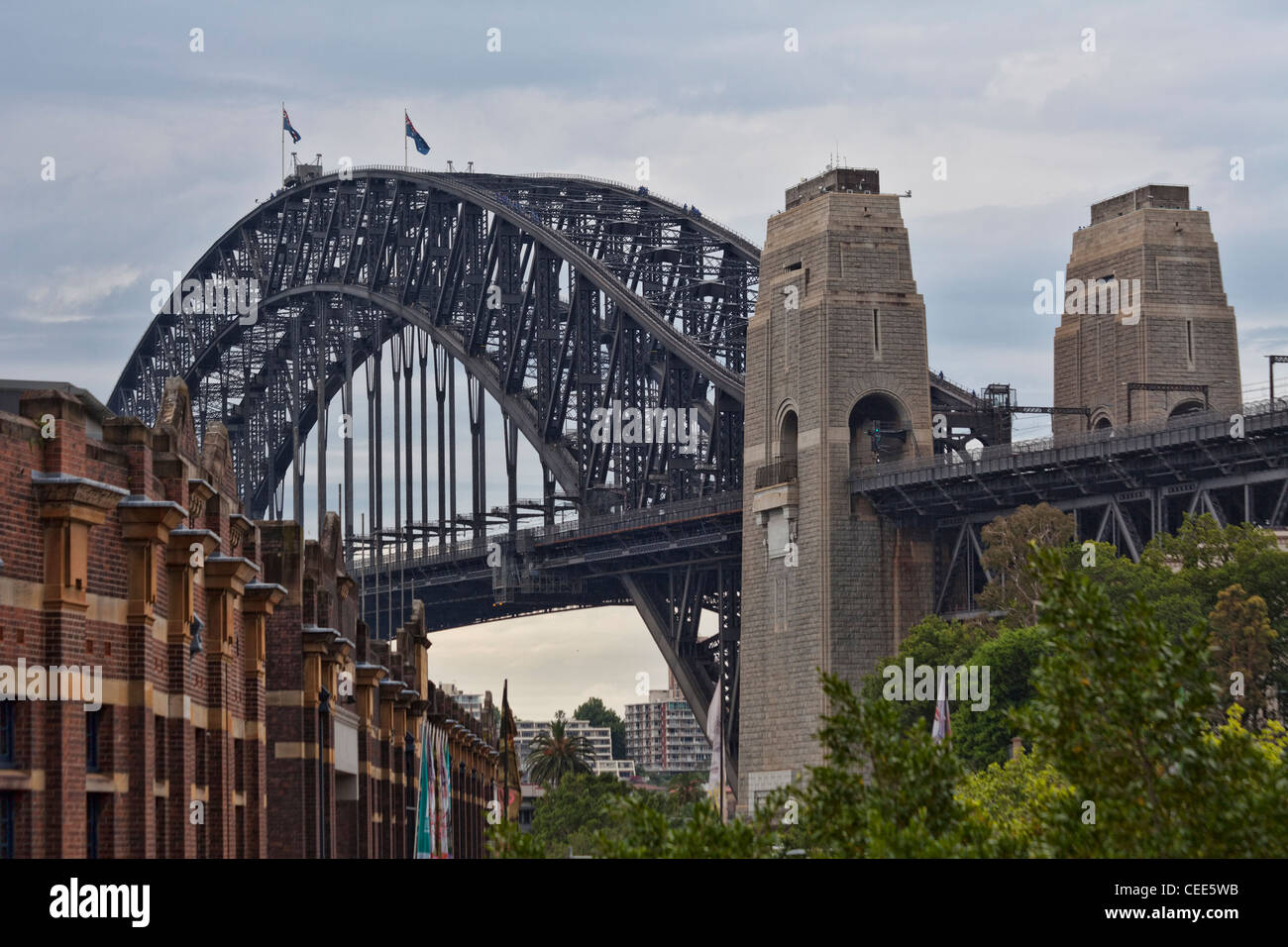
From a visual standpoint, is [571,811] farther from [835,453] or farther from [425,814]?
[425,814]

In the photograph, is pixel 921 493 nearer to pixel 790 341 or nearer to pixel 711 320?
pixel 790 341

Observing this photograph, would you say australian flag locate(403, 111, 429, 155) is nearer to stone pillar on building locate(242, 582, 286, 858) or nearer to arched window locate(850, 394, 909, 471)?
arched window locate(850, 394, 909, 471)

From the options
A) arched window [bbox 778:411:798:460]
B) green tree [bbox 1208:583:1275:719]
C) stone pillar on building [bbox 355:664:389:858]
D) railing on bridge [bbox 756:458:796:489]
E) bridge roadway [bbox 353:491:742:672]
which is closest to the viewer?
stone pillar on building [bbox 355:664:389:858]

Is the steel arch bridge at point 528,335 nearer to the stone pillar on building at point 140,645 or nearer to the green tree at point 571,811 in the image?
the green tree at point 571,811

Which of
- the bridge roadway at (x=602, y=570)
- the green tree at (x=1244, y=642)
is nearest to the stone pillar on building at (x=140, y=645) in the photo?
the green tree at (x=1244, y=642)

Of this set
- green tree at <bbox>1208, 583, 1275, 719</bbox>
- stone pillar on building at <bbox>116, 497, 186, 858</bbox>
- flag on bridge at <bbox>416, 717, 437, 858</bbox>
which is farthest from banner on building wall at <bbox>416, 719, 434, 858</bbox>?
stone pillar on building at <bbox>116, 497, 186, 858</bbox>
